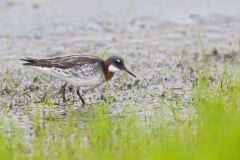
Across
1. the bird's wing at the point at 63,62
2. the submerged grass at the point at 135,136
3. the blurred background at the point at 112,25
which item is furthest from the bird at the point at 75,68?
the blurred background at the point at 112,25

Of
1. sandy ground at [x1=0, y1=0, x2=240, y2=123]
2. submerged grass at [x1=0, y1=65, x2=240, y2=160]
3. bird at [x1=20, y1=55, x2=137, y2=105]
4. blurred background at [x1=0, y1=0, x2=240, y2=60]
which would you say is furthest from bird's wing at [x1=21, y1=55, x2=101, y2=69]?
blurred background at [x1=0, y1=0, x2=240, y2=60]

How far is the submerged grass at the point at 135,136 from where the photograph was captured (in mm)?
7004

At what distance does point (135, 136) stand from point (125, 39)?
8.39 m

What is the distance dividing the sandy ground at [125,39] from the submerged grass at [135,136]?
3.27 feet

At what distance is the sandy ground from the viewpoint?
1220cm

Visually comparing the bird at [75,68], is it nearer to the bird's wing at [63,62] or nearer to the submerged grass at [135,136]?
the bird's wing at [63,62]

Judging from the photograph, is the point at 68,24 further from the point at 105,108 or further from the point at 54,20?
the point at 105,108

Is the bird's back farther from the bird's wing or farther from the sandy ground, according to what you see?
the sandy ground

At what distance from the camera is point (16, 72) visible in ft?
44.8

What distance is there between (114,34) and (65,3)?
276 cm

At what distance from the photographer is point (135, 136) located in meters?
→ 8.50

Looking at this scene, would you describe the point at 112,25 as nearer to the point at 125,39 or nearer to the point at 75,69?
the point at 125,39

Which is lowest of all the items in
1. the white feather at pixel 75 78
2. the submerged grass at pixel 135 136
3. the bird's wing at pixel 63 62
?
the submerged grass at pixel 135 136

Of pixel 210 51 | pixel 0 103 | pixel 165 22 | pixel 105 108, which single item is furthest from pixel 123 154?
pixel 165 22
